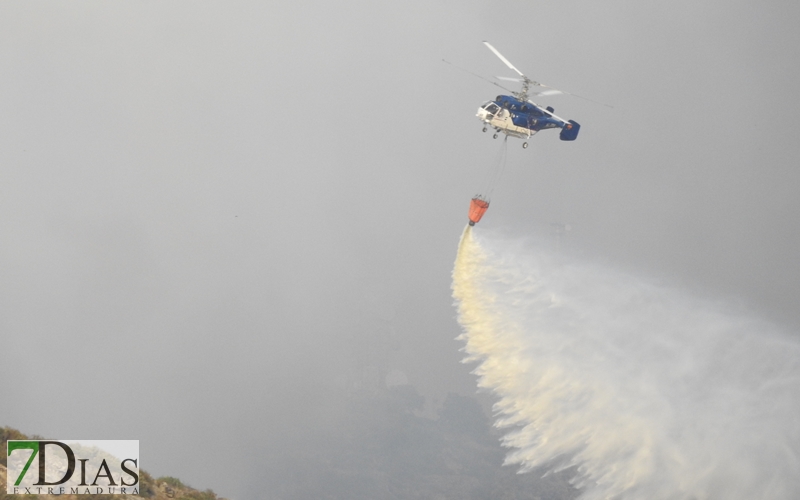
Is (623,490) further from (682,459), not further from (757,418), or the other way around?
(757,418)

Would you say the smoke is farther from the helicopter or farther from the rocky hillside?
the rocky hillside

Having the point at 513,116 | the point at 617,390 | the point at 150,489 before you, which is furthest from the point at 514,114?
the point at 150,489

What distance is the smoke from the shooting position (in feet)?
233

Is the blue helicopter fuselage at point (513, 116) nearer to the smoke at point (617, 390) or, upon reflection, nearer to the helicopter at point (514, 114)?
the helicopter at point (514, 114)

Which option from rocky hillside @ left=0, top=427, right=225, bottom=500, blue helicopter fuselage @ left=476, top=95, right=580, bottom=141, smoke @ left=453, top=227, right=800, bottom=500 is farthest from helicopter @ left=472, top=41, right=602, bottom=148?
rocky hillside @ left=0, top=427, right=225, bottom=500

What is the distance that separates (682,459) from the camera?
7206 centimetres

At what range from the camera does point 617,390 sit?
3022 inches

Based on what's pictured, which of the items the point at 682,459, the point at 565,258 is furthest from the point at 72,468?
the point at 565,258

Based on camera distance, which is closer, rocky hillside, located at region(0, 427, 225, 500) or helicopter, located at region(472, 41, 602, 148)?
rocky hillside, located at region(0, 427, 225, 500)

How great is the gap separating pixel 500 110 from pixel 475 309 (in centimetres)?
2368

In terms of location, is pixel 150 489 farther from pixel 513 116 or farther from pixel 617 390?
pixel 617 390

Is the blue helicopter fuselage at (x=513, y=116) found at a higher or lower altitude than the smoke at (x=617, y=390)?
higher

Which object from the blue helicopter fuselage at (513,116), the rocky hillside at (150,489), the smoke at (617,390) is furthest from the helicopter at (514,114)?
the rocky hillside at (150,489)

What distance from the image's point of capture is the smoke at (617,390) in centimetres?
7112
